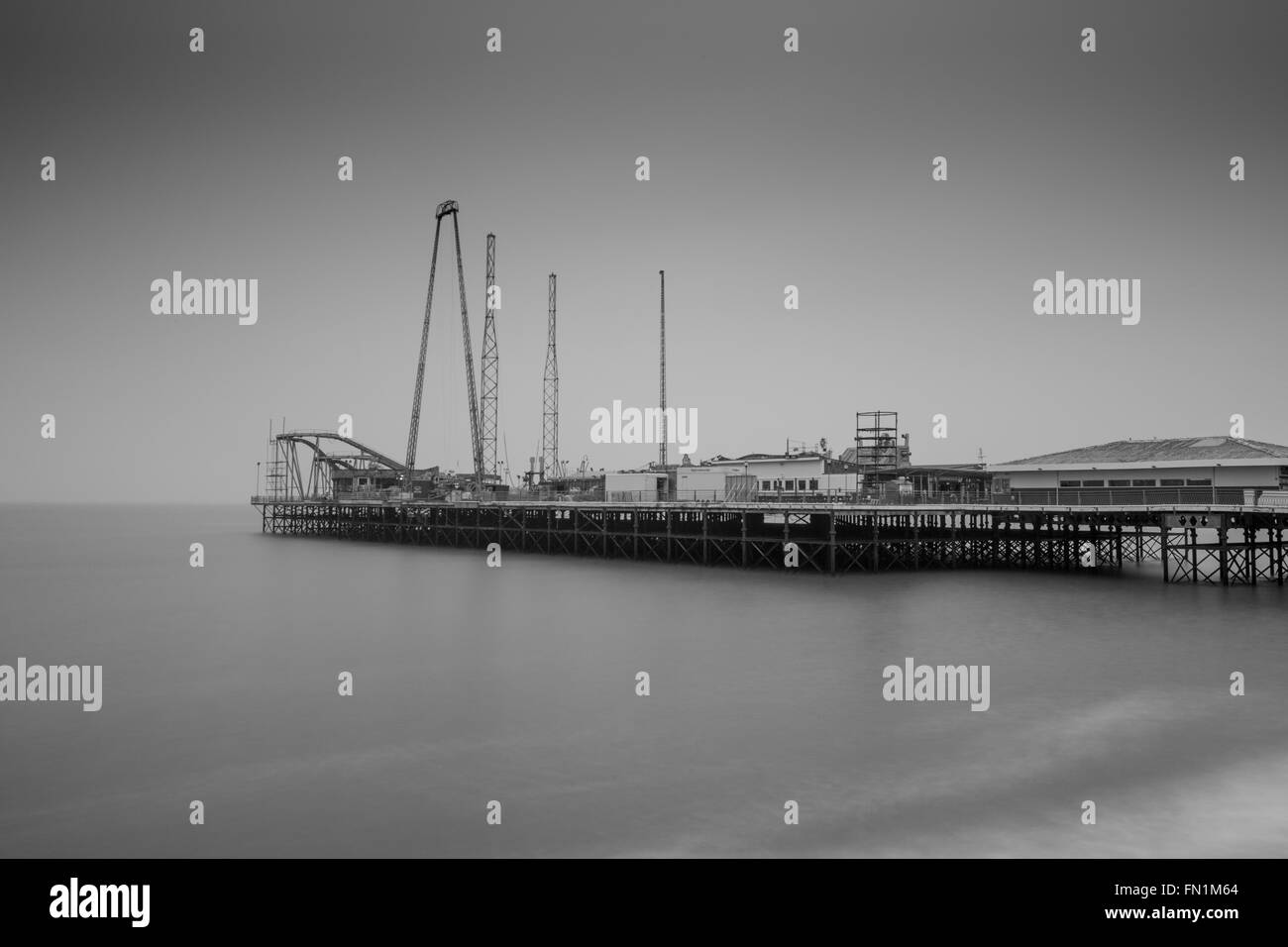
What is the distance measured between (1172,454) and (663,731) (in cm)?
3049

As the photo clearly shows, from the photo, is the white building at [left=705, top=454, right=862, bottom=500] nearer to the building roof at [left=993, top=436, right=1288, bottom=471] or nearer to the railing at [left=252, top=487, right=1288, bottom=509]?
the railing at [left=252, top=487, right=1288, bottom=509]

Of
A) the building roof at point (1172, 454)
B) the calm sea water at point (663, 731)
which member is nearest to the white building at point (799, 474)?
the building roof at point (1172, 454)

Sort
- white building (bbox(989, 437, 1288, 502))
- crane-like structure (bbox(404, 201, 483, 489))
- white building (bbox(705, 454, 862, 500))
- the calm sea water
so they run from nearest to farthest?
the calm sea water
white building (bbox(989, 437, 1288, 502))
white building (bbox(705, 454, 862, 500))
crane-like structure (bbox(404, 201, 483, 489))

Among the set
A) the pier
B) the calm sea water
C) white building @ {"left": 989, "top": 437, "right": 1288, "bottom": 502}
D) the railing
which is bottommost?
the calm sea water

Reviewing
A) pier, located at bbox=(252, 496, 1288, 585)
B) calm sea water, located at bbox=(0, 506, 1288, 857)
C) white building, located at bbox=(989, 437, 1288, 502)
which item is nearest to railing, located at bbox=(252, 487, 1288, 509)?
white building, located at bbox=(989, 437, 1288, 502)

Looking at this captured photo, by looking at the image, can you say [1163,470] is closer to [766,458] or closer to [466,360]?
[766,458]

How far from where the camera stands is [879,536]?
150ft

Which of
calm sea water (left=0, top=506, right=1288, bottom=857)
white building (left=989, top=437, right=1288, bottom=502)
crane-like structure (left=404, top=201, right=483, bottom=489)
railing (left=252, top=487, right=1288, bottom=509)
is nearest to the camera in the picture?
calm sea water (left=0, top=506, right=1288, bottom=857)

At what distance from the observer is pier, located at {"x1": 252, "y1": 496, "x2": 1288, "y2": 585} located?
35.7 meters

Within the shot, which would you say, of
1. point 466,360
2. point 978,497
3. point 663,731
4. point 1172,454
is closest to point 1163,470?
point 1172,454

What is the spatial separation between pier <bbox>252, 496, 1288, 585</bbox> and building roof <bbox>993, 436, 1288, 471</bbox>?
224 cm

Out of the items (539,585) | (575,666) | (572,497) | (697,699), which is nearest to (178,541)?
(572,497)

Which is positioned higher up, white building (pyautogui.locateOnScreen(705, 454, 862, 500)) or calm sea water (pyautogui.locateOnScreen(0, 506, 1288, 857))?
→ white building (pyautogui.locateOnScreen(705, 454, 862, 500))

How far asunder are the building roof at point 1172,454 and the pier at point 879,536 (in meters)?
2.24
